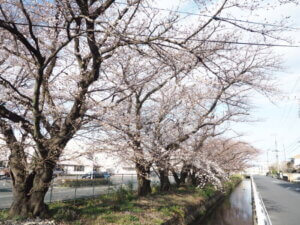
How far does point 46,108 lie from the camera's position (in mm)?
7211

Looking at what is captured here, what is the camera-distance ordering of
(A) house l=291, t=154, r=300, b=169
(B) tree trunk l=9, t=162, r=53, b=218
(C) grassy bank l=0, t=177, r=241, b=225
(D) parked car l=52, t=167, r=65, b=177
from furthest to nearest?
(A) house l=291, t=154, r=300, b=169 → (D) parked car l=52, t=167, r=65, b=177 → (C) grassy bank l=0, t=177, r=241, b=225 → (B) tree trunk l=9, t=162, r=53, b=218

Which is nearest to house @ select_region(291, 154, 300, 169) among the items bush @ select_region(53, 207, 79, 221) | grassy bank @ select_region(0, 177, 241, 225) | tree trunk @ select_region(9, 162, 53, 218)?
grassy bank @ select_region(0, 177, 241, 225)

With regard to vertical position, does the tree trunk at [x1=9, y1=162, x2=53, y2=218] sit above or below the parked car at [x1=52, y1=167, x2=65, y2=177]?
below

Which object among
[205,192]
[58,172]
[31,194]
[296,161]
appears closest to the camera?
[31,194]

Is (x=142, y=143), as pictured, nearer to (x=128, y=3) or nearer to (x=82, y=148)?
(x=82, y=148)

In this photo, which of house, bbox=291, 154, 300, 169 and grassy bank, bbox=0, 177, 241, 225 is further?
house, bbox=291, 154, 300, 169

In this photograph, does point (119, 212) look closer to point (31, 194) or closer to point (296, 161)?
point (31, 194)

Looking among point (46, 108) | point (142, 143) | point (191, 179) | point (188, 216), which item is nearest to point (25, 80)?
point (46, 108)

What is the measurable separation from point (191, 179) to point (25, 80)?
16691 mm

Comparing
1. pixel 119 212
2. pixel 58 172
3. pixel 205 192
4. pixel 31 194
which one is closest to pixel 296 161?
pixel 205 192

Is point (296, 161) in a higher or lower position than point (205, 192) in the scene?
lower

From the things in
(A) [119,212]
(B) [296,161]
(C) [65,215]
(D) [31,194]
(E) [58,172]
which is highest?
(E) [58,172]

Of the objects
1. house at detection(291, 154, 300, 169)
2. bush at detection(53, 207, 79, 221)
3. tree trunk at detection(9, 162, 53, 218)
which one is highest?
tree trunk at detection(9, 162, 53, 218)

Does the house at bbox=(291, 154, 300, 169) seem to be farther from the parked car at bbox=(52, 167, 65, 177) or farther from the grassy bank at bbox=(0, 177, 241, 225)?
the parked car at bbox=(52, 167, 65, 177)
